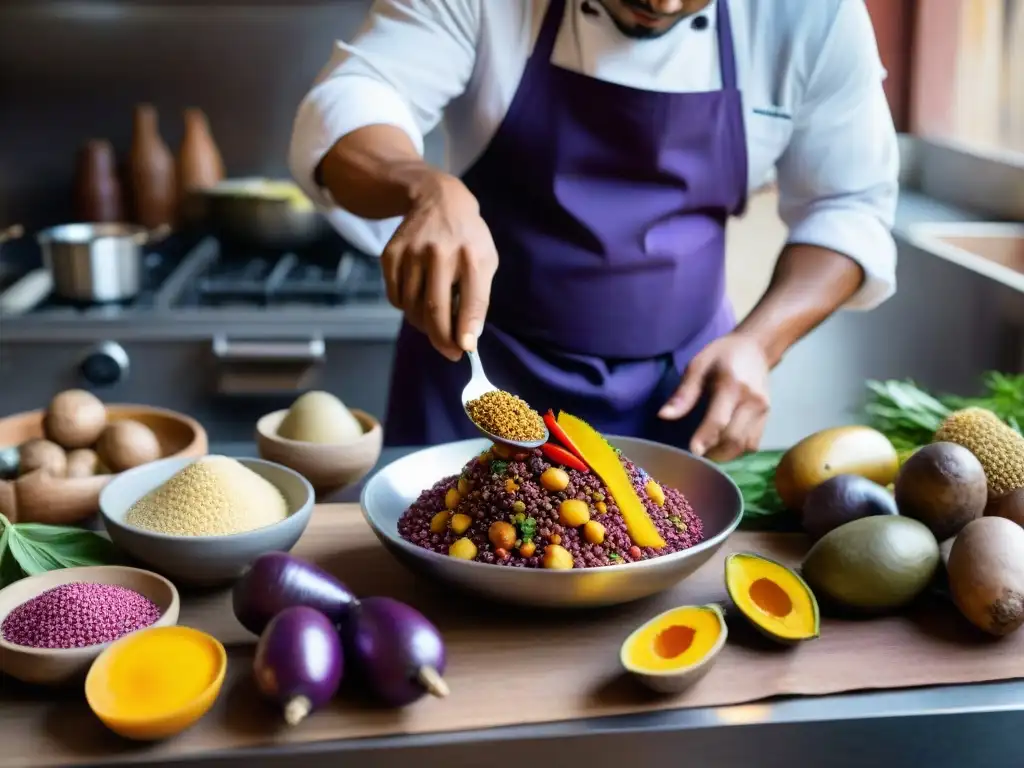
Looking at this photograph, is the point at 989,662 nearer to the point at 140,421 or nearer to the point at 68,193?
the point at 140,421

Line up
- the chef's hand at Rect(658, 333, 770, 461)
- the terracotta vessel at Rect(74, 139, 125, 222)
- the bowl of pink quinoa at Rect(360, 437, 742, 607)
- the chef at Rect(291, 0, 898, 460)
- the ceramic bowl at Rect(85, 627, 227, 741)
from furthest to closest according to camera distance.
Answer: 1. the terracotta vessel at Rect(74, 139, 125, 222)
2. the chef at Rect(291, 0, 898, 460)
3. the chef's hand at Rect(658, 333, 770, 461)
4. the bowl of pink quinoa at Rect(360, 437, 742, 607)
5. the ceramic bowl at Rect(85, 627, 227, 741)

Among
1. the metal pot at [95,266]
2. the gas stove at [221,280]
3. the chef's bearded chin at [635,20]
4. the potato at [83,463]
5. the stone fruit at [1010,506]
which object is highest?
the chef's bearded chin at [635,20]

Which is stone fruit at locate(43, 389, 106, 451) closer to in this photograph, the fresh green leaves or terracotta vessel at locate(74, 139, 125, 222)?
the fresh green leaves

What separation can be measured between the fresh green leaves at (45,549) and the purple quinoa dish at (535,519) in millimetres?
248

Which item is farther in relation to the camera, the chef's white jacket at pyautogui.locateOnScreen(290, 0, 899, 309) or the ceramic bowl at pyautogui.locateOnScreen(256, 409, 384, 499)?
the chef's white jacket at pyautogui.locateOnScreen(290, 0, 899, 309)

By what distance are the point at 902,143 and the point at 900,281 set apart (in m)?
0.48

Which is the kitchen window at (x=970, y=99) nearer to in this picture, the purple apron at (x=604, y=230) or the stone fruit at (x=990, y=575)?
the purple apron at (x=604, y=230)

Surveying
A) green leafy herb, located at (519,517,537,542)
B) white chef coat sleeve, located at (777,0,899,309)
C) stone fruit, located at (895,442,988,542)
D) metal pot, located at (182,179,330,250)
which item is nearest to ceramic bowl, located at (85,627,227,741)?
green leafy herb, located at (519,517,537,542)

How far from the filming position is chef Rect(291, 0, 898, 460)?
1.28m

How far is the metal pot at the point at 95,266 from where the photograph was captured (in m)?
2.02

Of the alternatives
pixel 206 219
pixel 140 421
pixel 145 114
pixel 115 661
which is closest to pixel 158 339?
pixel 206 219

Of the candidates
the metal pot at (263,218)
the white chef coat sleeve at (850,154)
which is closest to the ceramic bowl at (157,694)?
the white chef coat sleeve at (850,154)

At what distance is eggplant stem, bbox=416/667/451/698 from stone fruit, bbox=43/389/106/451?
57 cm

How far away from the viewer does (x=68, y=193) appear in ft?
8.35
